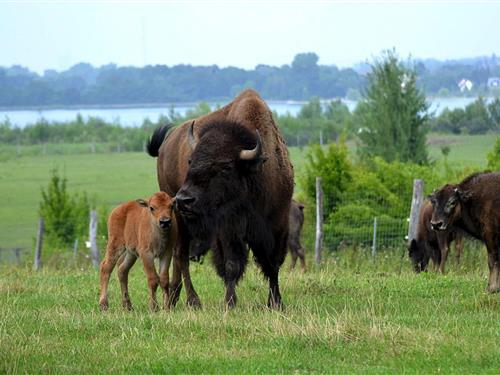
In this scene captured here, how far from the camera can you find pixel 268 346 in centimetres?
1077

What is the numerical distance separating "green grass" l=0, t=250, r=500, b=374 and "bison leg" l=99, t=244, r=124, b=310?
0.52 feet

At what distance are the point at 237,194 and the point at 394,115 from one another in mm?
49648

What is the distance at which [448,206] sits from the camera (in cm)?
1641

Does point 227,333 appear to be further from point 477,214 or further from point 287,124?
point 287,124

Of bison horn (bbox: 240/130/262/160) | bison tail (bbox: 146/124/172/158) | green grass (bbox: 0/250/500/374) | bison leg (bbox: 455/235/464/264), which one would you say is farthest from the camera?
bison leg (bbox: 455/235/464/264)

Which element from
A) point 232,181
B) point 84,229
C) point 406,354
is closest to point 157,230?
point 232,181

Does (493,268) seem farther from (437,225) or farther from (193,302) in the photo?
(193,302)

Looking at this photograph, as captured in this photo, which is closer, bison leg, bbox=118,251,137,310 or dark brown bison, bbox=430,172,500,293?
bison leg, bbox=118,251,137,310

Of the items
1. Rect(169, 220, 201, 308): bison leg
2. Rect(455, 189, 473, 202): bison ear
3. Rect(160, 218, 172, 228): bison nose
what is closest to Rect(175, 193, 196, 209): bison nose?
Rect(160, 218, 172, 228): bison nose

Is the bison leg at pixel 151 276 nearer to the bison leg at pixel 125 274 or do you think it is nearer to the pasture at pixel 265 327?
the pasture at pixel 265 327

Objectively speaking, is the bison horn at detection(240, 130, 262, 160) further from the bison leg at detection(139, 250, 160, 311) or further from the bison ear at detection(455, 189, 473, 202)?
the bison ear at detection(455, 189, 473, 202)

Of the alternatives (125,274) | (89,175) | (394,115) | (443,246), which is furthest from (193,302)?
(89,175)

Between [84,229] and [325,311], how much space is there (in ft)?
133

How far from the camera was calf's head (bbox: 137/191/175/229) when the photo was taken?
529 inches
